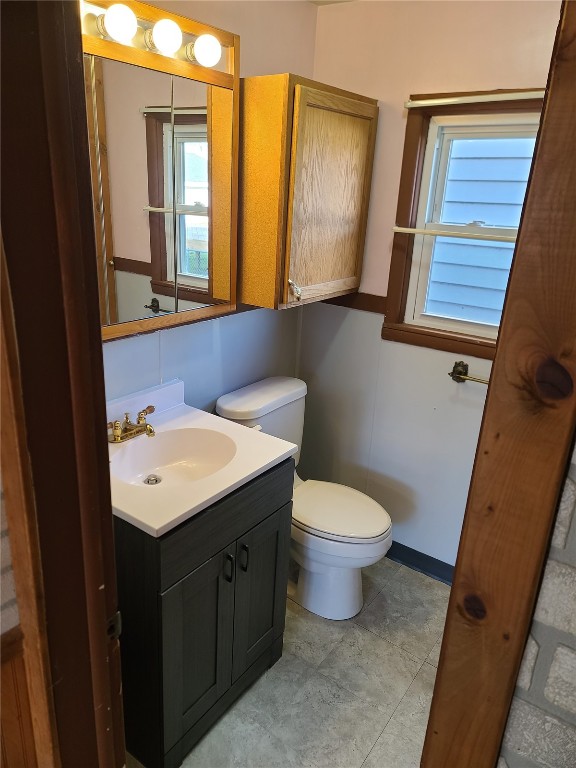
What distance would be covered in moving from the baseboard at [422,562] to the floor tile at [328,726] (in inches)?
30.3

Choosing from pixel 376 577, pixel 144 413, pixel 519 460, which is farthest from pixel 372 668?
pixel 519 460

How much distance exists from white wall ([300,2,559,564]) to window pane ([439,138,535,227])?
20 cm

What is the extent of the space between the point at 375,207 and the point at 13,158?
6.04 ft

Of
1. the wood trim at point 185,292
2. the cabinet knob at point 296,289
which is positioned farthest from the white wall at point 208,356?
the cabinet knob at point 296,289

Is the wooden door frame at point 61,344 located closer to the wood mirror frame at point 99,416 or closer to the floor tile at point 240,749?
the wood mirror frame at point 99,416

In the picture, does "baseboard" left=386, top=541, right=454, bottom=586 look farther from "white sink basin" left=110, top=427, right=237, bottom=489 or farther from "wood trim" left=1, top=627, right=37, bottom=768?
"wood trim" left=1, top=627, right=37, bottom=768

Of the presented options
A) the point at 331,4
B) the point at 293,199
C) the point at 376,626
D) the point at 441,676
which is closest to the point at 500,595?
the point at 441,676

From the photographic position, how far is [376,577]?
2.47 m

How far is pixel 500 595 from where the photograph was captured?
2.40 ft

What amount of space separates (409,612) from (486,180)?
1738 mm

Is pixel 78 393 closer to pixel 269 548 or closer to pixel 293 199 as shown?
pixel 269 548

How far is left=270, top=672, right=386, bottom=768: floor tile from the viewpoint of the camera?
5.49 ft

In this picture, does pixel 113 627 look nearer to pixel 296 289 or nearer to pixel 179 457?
pixel 179 457

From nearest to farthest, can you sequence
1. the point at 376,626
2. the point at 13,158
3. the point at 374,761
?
the point at 13,158
the point at 374,761
the point at 376,626
